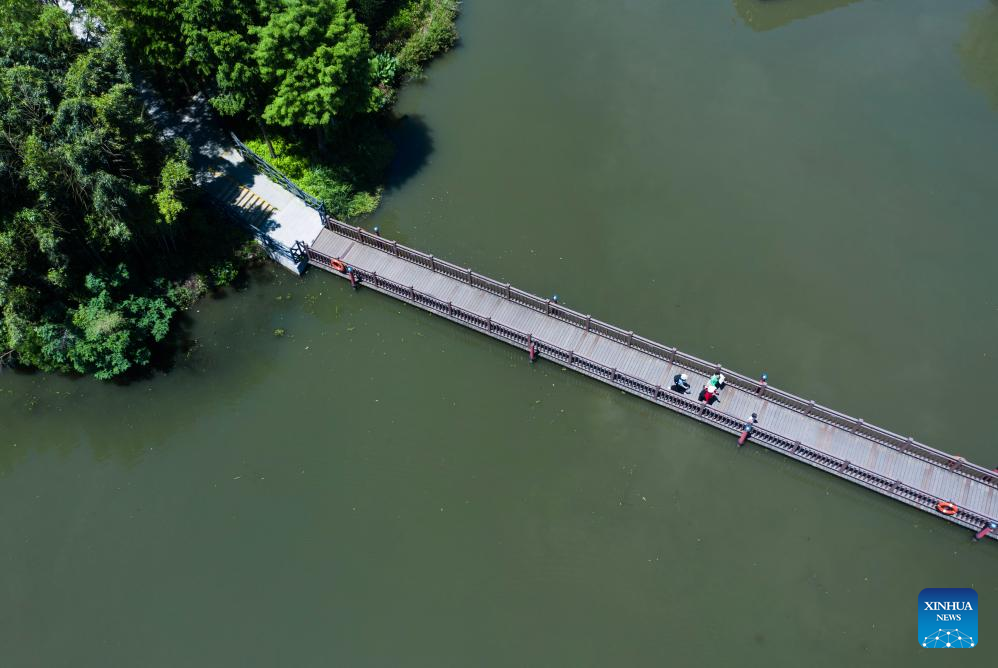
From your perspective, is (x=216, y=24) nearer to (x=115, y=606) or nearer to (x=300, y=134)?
(x=300, y=134)

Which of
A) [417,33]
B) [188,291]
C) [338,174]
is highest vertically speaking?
[417,33]

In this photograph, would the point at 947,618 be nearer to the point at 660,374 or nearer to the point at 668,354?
the point at 660,374

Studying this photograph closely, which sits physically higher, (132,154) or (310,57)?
(310,57)

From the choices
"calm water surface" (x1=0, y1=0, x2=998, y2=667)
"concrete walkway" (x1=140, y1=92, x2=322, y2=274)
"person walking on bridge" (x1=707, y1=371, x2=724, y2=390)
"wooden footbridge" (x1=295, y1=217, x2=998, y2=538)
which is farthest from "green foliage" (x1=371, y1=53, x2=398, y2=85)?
"person walking on bridge" (x1=707, y1=371, x2=724, y2=390)

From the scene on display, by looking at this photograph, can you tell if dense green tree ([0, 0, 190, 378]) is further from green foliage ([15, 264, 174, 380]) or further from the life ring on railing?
the life ring on railing

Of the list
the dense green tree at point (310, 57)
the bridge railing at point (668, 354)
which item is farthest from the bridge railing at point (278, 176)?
the dense green tree at point (310, 57)

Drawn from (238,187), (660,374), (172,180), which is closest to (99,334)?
(172,180)
